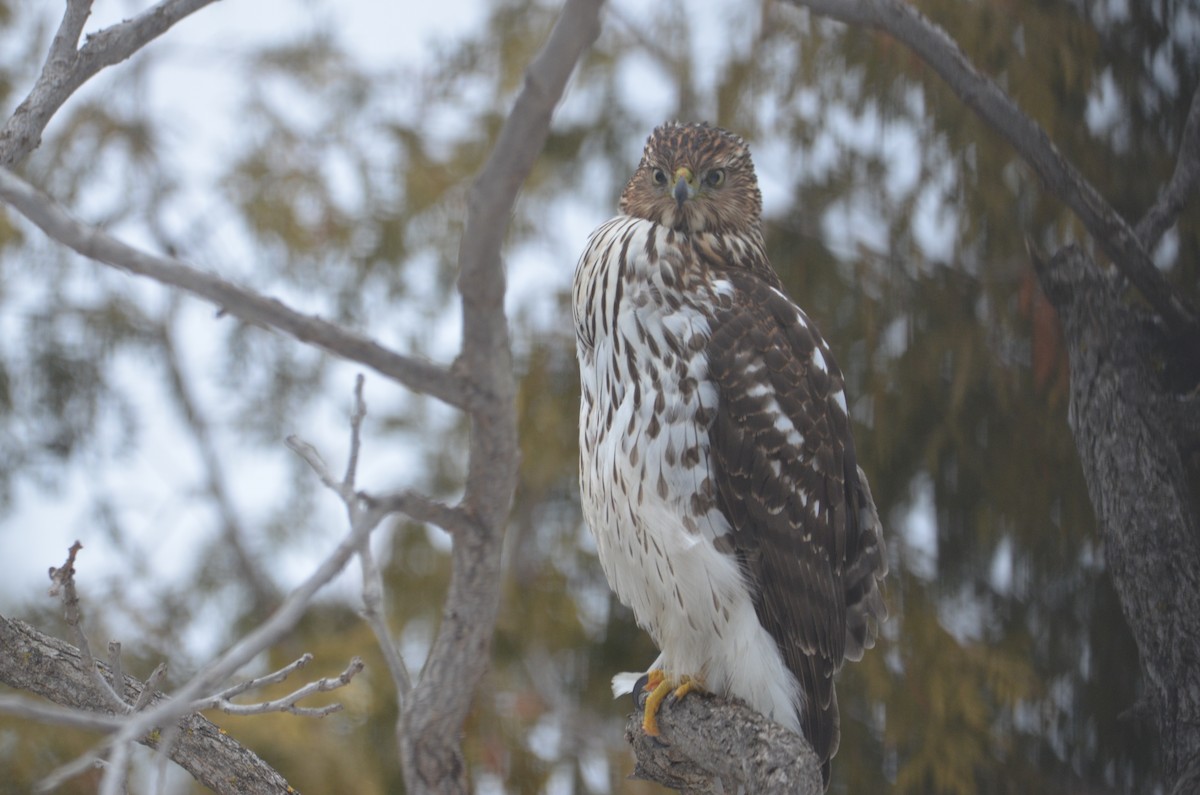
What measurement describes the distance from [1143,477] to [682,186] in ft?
4.24

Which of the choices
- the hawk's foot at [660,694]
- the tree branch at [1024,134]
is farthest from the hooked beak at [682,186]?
the hawk's foot at [660,694]

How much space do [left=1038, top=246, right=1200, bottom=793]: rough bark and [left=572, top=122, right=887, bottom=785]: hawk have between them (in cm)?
59

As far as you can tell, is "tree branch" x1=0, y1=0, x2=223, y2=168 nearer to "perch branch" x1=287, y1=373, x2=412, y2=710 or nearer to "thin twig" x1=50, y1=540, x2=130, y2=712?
"thin twig" x1=50, y1=540, x2=130, y2=712

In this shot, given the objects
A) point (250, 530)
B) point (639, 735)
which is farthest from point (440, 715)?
point (250, 530)

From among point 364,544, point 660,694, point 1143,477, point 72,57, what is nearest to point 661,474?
point 660,694

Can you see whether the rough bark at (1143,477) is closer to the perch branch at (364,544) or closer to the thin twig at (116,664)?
the perch branch at (364,544)


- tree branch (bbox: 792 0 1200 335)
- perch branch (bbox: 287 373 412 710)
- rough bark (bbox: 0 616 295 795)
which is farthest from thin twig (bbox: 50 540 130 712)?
tree branch (bbox: 792 0 1200 335)

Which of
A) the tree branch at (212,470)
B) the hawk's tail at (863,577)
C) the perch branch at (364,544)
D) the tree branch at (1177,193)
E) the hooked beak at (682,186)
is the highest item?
the tree branch at (212,470)

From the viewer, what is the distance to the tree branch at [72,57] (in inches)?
93.2

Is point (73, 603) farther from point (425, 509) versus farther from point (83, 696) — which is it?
point (425, 509)

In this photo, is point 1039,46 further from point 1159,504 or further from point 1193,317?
point 1159,504

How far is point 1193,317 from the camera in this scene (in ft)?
9.41

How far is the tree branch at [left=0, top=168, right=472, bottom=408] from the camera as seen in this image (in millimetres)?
1491

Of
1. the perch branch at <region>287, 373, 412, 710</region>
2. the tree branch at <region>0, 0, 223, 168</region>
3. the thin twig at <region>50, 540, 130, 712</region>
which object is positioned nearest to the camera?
the perch branch at <region>287, 373, 412, 710</region>
